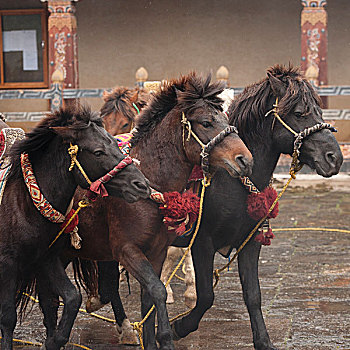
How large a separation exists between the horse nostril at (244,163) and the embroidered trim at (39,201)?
110cm

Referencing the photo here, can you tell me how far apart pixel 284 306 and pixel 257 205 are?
69.3 inches

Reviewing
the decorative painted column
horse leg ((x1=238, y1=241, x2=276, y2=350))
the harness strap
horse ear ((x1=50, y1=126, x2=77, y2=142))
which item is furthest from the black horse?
the decorative painted column

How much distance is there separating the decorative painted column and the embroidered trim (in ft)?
39.3

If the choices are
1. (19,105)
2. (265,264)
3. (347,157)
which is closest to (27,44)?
(19,105)

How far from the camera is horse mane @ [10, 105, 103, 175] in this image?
14.9ft

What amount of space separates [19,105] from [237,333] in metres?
13.5

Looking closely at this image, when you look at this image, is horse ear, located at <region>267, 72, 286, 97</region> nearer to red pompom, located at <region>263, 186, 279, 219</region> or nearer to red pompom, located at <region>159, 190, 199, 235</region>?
red pompom, located at <region>263, 186, 279, 219</region>

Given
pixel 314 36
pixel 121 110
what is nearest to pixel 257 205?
pixel 121 110

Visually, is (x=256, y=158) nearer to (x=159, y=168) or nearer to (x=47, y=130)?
(x=159, y=168)

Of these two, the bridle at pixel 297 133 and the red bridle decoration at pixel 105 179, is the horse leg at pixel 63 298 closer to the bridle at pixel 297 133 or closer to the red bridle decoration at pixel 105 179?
the red bridle decoration at pixel 105 179

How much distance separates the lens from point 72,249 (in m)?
5.16

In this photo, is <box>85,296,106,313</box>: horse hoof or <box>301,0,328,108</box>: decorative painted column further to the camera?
<box>301,0,328,108</box>: decorative painted column

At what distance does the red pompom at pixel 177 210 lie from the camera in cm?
464

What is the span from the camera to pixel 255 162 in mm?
5176
